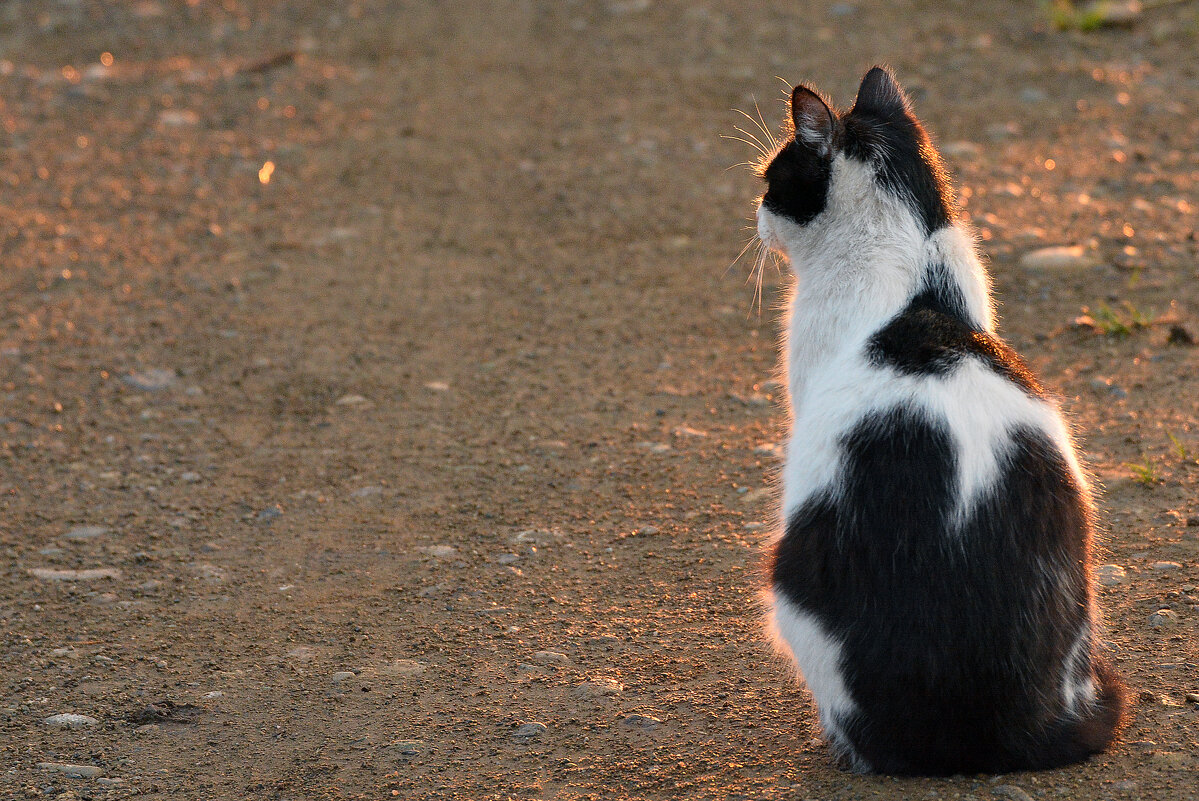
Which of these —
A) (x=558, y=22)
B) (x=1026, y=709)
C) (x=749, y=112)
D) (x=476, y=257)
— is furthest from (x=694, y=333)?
(x=558, y=22)

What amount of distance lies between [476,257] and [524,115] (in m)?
1.73

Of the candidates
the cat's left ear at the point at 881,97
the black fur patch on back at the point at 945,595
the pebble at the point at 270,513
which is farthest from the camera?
the pebble at the point at 270,513

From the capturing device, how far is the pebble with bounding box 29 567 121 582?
4.01m

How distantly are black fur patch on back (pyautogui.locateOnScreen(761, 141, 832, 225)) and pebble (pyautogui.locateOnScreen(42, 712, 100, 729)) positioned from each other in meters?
2.33

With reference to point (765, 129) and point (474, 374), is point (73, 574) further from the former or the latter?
point (765, 129)

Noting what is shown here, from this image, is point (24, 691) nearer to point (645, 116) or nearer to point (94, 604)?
point (94, 604)

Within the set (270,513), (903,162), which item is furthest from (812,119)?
(270,513)

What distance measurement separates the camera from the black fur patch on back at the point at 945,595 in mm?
2715

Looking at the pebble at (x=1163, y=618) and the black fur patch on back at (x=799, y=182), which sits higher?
the black fur patch on back at (x=799, y=182)

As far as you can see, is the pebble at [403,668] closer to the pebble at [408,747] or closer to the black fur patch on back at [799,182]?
the pebble at [408,747]

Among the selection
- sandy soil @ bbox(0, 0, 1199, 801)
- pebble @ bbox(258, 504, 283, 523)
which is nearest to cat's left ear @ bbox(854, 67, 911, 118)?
sandy soil @ bbox(0, 0, 1199, 801)

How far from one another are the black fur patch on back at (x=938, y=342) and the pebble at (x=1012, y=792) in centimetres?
89

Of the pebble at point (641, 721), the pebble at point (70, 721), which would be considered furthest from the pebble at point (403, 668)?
the pebble at point (70, 721)

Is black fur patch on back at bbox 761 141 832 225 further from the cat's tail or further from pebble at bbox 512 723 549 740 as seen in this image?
pebble at bbox 512 723 549 740
